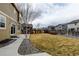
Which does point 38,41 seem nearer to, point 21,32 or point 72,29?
point 21,32

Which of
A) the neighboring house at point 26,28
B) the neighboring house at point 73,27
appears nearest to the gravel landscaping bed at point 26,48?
the neighboring house at point 26,28

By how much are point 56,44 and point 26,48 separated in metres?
0.88

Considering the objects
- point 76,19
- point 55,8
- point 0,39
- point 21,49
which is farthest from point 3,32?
point 76,19

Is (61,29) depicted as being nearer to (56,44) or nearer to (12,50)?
(56,44)

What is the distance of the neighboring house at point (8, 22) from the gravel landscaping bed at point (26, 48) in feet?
1.52

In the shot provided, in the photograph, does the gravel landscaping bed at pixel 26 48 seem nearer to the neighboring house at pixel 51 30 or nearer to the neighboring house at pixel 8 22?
the neighboring house at pixel 8 22

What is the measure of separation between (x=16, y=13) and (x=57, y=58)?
80.2 inches

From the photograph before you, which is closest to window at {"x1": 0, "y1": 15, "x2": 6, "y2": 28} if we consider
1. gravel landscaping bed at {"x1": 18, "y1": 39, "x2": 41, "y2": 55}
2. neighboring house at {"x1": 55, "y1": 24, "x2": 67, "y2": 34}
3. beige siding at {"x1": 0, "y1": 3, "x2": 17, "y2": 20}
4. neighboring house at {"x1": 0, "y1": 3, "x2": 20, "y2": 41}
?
neighboring house at {"x1": 0, "y1": 3, "x2": 20, "y2": 41}

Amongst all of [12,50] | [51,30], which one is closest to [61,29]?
[51,30]

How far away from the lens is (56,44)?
199 inches

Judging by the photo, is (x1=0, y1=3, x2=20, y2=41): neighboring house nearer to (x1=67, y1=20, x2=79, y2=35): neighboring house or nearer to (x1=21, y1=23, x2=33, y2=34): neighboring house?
(x1=21, y1=23, x2=33, y2=34): neighboring house

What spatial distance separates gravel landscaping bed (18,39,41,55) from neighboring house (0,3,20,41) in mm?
464

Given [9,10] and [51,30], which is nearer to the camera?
[51,30]

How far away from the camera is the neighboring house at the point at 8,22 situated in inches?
213
